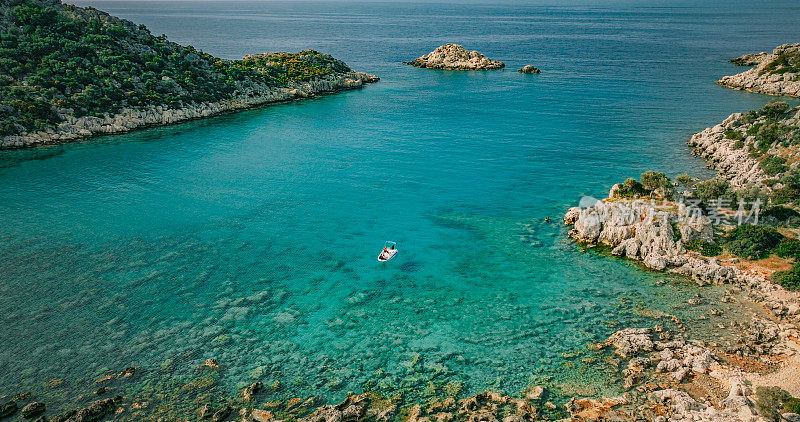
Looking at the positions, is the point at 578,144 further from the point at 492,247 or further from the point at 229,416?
the point at 229,416

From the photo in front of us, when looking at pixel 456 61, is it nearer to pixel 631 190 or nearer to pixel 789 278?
pixel 631 190

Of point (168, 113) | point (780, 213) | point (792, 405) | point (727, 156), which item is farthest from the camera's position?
point (168, 113)

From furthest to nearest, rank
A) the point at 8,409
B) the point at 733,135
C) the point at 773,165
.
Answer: the point at 733,135 → the point at 773,165 → the point at 8,409

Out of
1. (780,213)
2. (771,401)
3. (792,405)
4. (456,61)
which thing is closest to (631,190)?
(780,213)

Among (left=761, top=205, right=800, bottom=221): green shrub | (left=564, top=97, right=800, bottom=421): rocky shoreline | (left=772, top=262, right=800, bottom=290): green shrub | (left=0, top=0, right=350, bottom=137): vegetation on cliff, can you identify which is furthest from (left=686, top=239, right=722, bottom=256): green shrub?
(left=0, top=0, right=350, bottom=137): vegetation on cliff

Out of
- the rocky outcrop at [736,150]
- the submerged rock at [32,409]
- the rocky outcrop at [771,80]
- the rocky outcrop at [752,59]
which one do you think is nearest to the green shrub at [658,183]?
the rocky outcrop at [736,150]

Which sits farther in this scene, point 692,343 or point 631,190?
point 631,190
